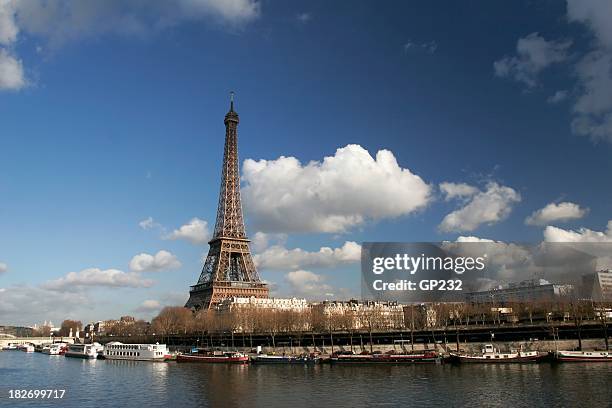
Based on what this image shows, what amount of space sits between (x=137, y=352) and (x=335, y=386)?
55.4 metres

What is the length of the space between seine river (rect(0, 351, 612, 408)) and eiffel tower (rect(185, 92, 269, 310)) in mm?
72547

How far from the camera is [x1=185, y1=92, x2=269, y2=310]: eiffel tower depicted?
14612 cm

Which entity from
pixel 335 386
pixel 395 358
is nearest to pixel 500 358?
pixel 395 358

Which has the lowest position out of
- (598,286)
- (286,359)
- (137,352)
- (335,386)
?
(335,386)

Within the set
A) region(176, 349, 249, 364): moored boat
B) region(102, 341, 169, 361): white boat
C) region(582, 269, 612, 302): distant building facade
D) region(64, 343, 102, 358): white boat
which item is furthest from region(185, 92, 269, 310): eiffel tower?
region(582, 269, 612, 302): distant building facade

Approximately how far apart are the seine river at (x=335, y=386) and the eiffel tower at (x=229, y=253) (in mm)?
72547

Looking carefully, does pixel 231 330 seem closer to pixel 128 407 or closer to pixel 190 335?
pixel 190 335

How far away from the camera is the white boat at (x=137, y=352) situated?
92938 mm

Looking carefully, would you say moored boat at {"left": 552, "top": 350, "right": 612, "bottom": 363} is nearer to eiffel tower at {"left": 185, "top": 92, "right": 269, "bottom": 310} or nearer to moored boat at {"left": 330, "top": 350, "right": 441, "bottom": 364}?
moored boat at {"left": 330, "top": 350, "right": 441, "bottom": 364}

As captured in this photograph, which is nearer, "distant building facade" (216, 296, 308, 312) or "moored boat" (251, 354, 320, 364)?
"moored boat" (251, 354, 320, 364)

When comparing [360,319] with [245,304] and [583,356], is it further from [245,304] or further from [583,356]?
[583,356]

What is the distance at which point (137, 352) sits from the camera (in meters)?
96.8

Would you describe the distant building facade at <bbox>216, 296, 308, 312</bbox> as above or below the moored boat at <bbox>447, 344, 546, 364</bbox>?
above

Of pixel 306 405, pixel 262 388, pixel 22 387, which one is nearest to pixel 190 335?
pixel 22 387
